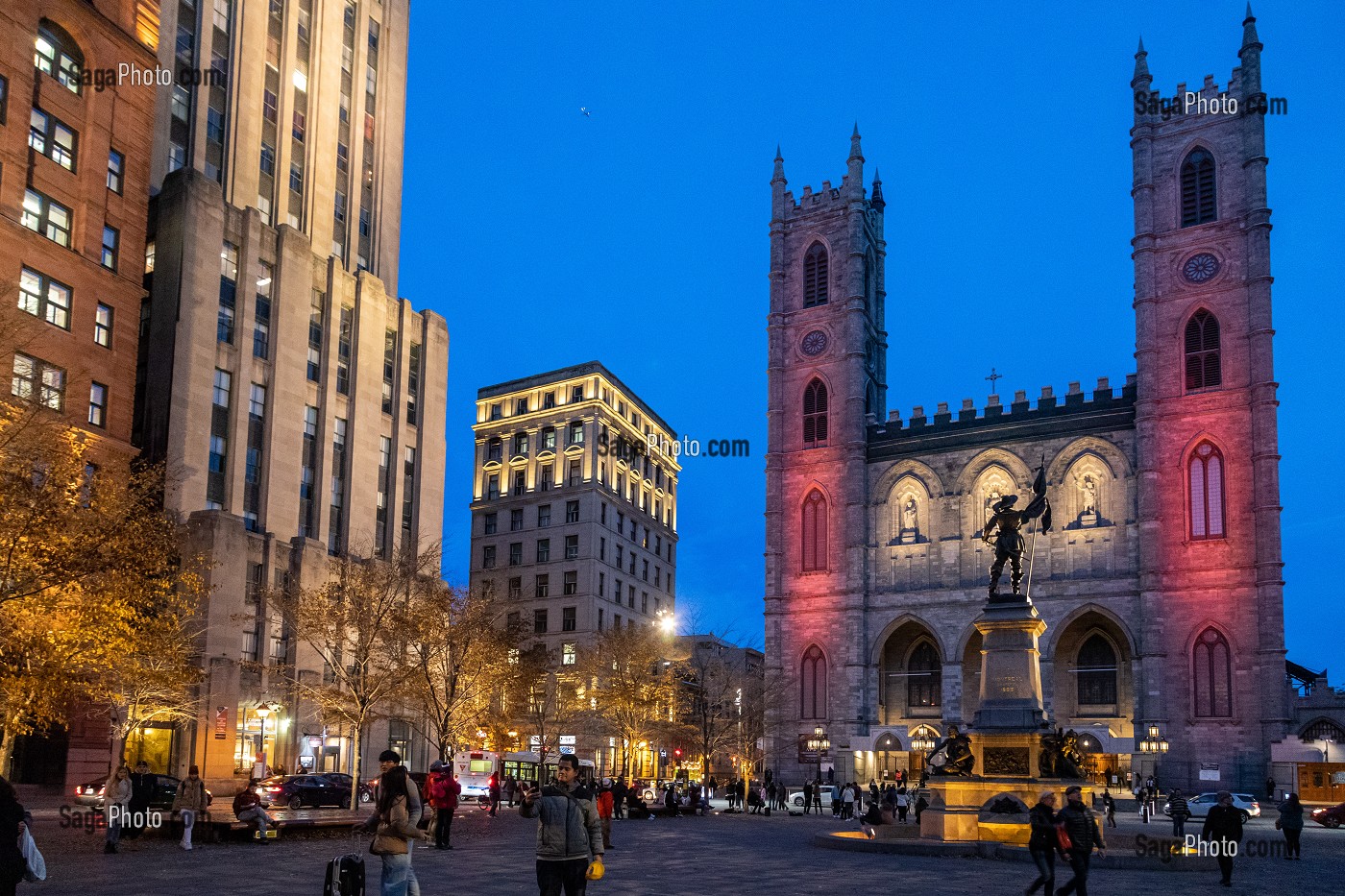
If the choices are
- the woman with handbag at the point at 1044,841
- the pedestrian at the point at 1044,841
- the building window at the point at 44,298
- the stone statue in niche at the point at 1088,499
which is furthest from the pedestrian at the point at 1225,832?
the stone statue in niche at the point at 1088,499

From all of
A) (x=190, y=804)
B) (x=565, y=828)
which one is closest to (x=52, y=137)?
(x=190, y=804)

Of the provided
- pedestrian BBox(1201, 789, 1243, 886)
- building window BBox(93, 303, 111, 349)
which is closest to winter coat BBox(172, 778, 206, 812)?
pedestrian BBox(1201, 789, 1243, 886)

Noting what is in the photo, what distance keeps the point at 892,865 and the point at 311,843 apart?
12.1 m

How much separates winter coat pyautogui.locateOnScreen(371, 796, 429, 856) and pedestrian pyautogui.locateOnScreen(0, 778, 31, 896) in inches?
134

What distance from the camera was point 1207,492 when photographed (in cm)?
6931

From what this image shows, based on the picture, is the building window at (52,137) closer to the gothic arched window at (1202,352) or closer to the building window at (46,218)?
the building window at (46,218)

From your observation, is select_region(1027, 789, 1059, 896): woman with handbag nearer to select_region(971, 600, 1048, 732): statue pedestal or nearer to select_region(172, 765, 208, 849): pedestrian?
select_region(971, 600, 1048, 732): statue pedestal

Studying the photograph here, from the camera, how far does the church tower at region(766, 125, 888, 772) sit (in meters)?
77.7

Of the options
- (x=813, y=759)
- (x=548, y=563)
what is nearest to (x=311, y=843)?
(x=813, y=759)

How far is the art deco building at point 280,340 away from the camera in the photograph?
54.7 meters

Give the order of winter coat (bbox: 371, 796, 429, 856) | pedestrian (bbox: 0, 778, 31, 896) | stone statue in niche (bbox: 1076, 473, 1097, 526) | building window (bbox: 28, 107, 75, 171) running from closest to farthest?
pedestrian (bbox: 0, 778, 31, 896)
winter coat (bbox: 371, 796, 429, 856)
building window (bbox: 28, 107, 75, 171)
stone statue in niche (bbox: 1076, 473, 1097, 526)

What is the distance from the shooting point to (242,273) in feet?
193

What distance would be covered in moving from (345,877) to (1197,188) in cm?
7329

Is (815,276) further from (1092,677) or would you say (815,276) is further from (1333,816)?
(1333,816)
